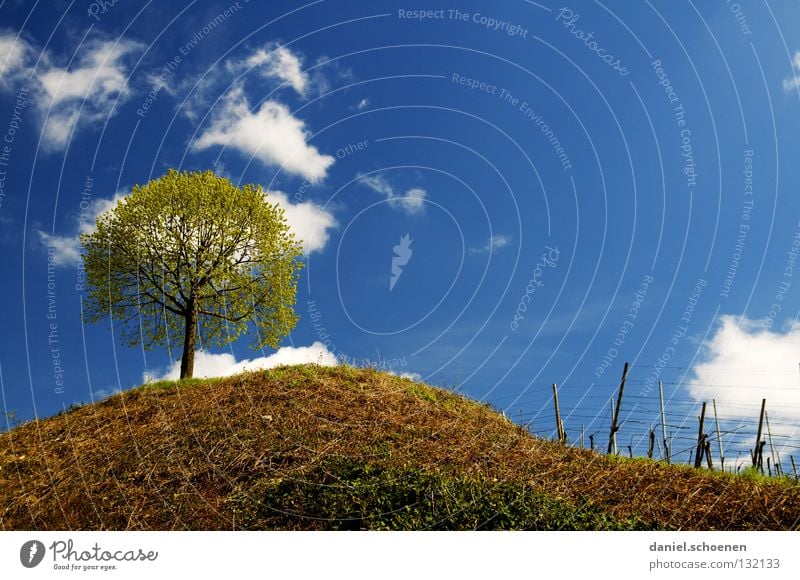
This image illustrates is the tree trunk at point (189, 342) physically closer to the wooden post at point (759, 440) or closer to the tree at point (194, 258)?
the tree at point (194, 258)

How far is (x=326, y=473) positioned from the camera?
A: 11625 millimetres

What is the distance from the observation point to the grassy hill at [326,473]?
10227 mm

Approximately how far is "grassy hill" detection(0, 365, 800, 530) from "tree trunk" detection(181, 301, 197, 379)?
3569mm

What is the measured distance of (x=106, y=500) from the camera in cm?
1141

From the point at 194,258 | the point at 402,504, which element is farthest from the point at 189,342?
the point at 402,504

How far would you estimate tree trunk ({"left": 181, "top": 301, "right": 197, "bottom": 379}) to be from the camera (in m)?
21.6

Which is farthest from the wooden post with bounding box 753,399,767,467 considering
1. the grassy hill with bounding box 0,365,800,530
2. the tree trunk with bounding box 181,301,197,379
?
the tree trunk with bounding box 181,301,197,379

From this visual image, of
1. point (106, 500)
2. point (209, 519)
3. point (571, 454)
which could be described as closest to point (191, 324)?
point (106, 500)

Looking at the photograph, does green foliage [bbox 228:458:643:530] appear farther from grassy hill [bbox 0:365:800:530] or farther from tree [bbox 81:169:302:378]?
tree [bbox 81:169:302:378]

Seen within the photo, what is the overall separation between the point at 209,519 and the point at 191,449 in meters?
3.28

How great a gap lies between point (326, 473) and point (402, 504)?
2.05m
